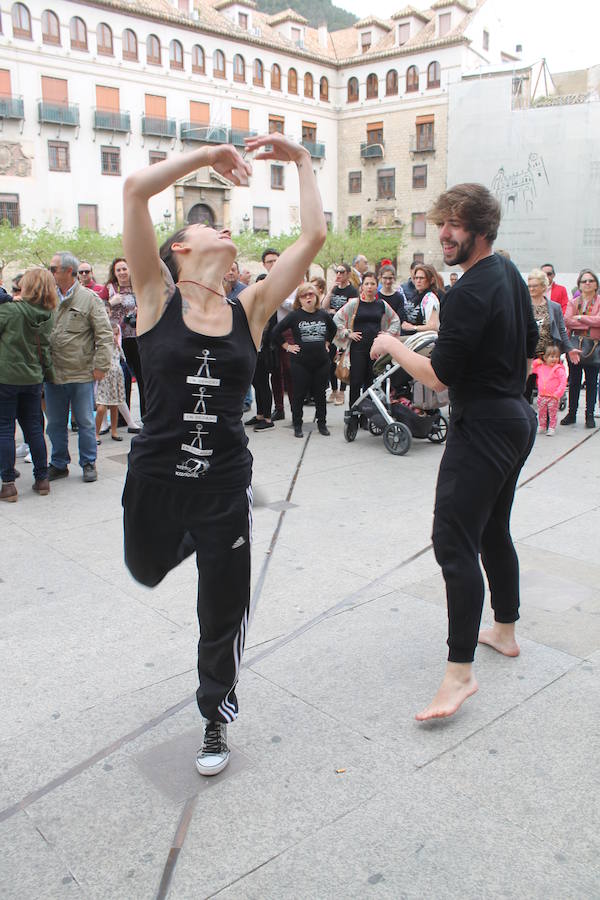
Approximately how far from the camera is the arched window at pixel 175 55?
1822 inches

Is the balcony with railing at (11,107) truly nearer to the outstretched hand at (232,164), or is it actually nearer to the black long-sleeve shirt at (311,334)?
the black long-sleeve shirt at (311,334)

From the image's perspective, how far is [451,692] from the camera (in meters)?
3.07

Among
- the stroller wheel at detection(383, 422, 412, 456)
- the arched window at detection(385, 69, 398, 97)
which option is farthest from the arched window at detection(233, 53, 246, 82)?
the stroller wheel at detection(383, 422, 412, 456)

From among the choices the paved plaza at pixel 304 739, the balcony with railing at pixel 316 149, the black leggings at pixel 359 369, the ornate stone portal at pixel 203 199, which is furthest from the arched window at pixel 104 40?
the paved plaza at pixel 304 739

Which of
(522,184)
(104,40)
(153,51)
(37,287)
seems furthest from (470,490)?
(153,51)

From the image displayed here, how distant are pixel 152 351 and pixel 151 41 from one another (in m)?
49.7

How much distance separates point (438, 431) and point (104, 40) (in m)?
43.1

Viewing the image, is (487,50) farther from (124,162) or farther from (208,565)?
(208,565)

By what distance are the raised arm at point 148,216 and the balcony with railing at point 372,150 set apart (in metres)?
55.1

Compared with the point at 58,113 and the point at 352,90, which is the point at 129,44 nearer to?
the point at 58,113

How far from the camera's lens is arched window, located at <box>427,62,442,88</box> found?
170 ft

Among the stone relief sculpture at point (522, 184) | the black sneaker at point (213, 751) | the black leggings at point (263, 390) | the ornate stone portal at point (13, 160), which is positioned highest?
the ornate stone portal at point (13, 160)

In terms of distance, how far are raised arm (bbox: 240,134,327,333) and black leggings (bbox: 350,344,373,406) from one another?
6811mm

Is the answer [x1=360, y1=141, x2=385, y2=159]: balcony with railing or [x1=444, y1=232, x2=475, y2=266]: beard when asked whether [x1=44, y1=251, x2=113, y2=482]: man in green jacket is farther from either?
[x1=360, y1=141, x2=385, y2=159]: balcony with railing
